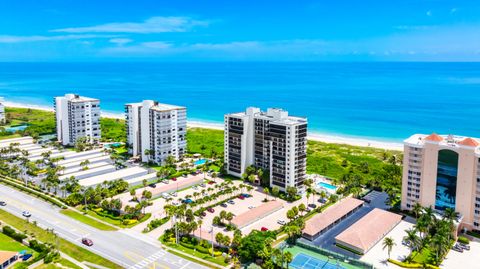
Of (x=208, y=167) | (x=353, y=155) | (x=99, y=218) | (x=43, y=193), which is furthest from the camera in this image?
(x=353, y=155)

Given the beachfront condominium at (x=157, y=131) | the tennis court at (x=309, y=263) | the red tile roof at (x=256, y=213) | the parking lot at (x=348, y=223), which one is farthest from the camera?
the beachfront condominium at (x=157, y=131)

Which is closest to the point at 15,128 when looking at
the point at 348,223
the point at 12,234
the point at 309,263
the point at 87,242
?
the point at 12,234

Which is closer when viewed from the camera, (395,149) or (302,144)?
(302,144)

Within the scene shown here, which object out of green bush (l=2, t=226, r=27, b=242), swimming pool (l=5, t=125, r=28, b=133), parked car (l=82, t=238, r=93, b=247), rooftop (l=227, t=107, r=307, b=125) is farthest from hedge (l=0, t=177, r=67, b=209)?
swimming pool (l=5, t=125, r=28, b=133)

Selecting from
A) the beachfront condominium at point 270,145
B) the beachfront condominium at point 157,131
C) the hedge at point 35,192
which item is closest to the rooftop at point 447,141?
the beachfront condominium at point 270,145

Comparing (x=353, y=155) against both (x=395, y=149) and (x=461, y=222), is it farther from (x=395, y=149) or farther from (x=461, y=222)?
(x=461, y=222)

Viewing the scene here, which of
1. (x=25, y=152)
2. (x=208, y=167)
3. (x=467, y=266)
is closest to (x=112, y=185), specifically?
(x=208, y=167)

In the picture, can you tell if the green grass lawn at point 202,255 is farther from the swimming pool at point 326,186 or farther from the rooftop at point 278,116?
the swimming pool at point 326,186
